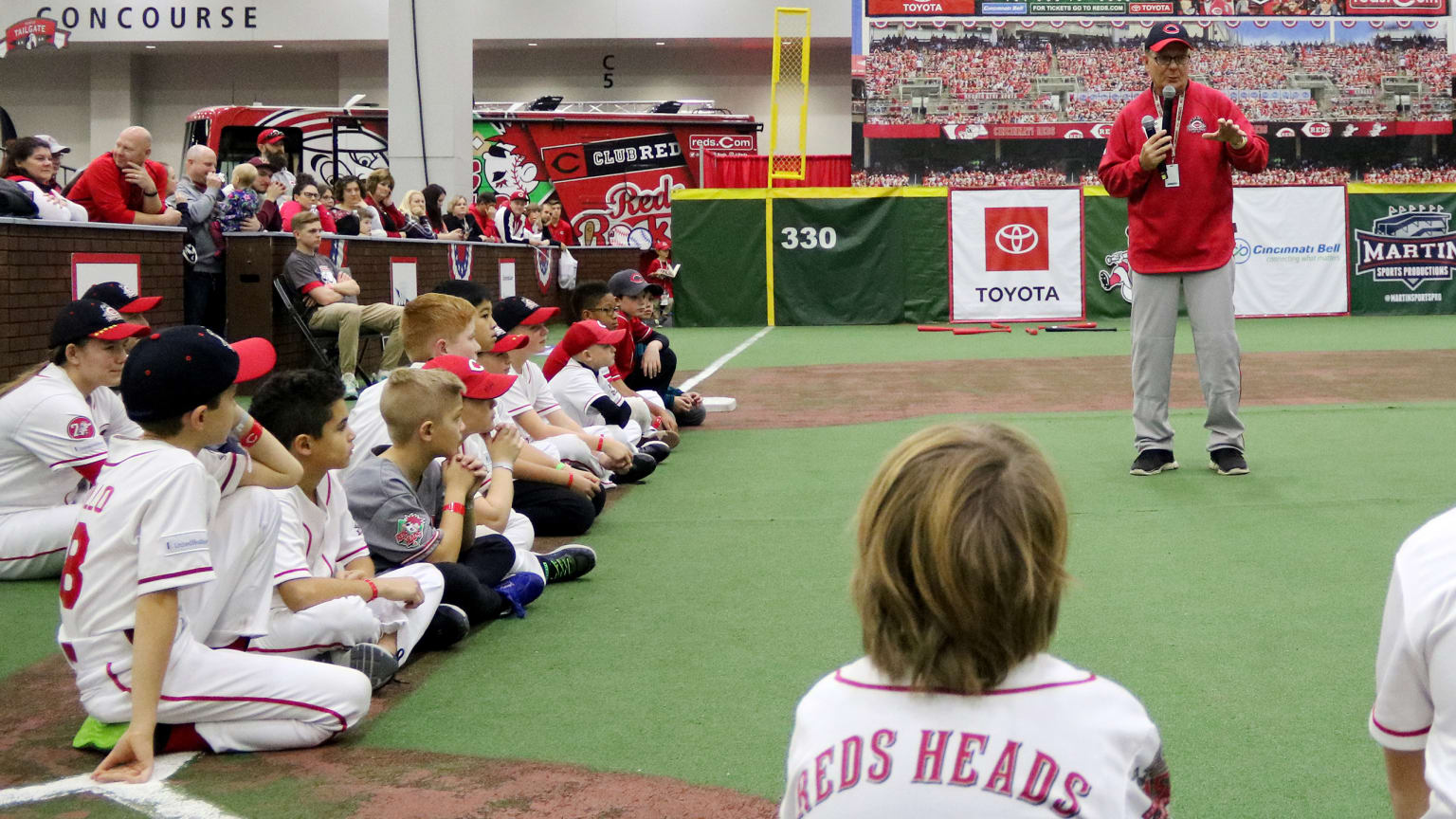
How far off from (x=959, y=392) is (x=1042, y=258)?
10.0 m

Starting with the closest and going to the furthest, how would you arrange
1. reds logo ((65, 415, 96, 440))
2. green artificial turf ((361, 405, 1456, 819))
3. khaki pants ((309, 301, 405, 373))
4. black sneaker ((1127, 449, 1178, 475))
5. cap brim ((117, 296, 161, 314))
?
green artificial turf ((361, 405, 1456, 819))
reds logo ((65, 415, 96, 440))
cap brim ((117, 296, 161, 314))
black sneaker ((1127, 449, 1178, 475))
khaki pants ((309, 301, 405, 373))

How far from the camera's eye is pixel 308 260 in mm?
12125

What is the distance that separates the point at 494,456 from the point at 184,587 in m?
2.25

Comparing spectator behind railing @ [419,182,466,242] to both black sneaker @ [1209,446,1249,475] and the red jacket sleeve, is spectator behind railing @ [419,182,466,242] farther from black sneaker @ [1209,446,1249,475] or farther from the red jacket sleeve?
black sneaker @ [1209,446,1249,475]

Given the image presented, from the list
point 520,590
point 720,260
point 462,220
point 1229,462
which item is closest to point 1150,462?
point 1229,462

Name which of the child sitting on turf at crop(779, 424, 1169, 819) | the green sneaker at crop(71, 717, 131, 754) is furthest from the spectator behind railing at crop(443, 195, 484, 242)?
the child sitting on turf at crop(779, 424, 1169, 819)

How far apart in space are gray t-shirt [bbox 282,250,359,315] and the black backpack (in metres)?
3.17

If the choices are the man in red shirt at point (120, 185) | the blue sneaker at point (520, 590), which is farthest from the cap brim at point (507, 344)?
the man in red shirt at point (120, 185)

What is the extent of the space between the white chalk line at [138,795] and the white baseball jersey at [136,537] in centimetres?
35

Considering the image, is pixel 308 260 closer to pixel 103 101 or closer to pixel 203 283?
pixel 203 283

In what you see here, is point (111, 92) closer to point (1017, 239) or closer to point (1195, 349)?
point (1017, 239)

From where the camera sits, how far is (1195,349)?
7492 mm

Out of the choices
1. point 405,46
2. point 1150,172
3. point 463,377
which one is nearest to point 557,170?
point 405,46

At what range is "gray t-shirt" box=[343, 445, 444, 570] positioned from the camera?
4629 millimetres
